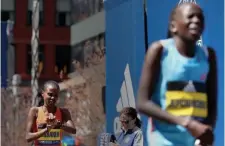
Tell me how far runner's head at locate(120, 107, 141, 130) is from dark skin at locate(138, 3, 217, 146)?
13.7 ft

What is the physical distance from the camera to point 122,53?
8.75 m

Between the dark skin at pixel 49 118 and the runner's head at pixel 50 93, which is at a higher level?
the runner's head at pixel 50 93

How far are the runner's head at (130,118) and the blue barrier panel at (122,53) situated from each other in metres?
0.22

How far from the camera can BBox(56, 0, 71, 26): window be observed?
152ft

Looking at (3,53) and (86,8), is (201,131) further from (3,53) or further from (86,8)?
(86,8)

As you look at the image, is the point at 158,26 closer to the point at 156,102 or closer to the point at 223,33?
the point at 223,33

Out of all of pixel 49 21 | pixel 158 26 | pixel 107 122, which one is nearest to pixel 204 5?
pixel 158 26

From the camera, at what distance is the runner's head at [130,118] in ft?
26.4

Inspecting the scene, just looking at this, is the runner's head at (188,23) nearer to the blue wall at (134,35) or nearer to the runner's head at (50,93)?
the blue wall at (134,35)

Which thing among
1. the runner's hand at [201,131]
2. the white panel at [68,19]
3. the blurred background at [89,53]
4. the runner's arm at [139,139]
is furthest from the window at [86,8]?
the runner's hand at [201,131]

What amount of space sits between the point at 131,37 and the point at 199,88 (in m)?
4.60

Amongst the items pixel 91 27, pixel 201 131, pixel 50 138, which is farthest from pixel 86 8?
pixel 201 131

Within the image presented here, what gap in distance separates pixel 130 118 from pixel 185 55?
14.0 ft

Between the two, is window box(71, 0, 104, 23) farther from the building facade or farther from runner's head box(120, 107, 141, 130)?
runner's head box(120, 107, 141, 130)
